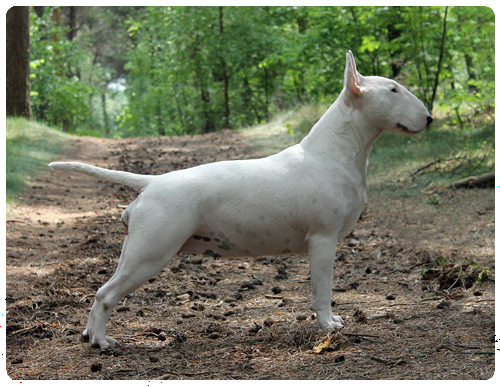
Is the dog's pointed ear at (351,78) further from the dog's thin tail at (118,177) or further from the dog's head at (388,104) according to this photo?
the dog's thin tail at (118,177)

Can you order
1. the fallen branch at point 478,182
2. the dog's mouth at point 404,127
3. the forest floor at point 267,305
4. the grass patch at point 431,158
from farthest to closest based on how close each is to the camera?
1. the grass patch at point 431,158
2. the fallen branch at point 478,182
3. the dog's mouth at point 404,127
4. the forest floor at point 267,305

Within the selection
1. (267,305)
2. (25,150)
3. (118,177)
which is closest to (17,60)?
(25,150)

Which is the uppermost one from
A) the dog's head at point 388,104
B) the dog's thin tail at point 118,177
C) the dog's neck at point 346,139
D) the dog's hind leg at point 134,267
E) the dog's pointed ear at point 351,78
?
the dog's pointed ear at point 351,78

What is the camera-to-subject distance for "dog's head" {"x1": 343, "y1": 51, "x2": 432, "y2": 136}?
13.2ft

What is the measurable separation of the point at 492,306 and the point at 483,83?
8.34 m

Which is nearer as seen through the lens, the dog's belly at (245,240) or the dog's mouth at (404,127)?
the dog's belly at (245,240)

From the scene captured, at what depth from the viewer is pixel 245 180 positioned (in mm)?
3889

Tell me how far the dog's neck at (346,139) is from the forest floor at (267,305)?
1.29 meters

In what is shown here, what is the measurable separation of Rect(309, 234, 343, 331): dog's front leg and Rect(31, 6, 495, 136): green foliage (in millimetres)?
7066

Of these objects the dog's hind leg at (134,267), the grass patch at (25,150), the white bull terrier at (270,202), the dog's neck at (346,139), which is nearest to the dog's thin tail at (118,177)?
the white bull terrier at (270,202)

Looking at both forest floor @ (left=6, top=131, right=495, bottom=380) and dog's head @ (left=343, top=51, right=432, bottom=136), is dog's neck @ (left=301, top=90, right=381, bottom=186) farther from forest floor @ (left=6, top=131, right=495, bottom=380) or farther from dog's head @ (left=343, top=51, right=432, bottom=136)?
forest floor @ (left=6, top=131, right=495, bottom=380)

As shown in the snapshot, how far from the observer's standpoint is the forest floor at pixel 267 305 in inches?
131

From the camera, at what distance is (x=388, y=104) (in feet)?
13.3

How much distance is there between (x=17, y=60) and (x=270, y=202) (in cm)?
1350
